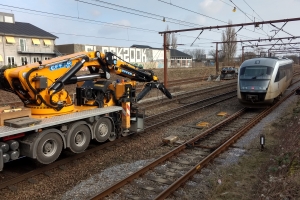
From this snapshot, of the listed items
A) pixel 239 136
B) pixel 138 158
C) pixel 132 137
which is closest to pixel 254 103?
pixel 239 136

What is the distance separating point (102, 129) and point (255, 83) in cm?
1001

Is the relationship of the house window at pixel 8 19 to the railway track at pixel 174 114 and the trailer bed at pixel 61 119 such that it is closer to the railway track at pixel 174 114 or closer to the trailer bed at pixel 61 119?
the railway track at pixel 174 114

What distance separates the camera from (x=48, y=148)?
7465mm

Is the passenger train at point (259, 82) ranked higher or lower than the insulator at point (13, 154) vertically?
higher

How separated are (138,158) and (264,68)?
10890 mm

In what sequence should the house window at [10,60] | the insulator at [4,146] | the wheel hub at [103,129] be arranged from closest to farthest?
the insulator at [4,146] → the wheel hub at [103,129] → the house window at [10,60]

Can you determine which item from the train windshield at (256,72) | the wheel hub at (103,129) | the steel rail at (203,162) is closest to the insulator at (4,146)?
the wheel hub at (103,129)

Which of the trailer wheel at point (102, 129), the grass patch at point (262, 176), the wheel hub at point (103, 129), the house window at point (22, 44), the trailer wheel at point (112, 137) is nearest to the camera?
the grass patch at point (262, 176)

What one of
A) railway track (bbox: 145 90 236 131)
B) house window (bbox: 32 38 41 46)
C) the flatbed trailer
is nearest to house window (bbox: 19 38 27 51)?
house window (bbox: 32 38 41 46)

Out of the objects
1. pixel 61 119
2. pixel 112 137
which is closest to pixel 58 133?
pixel 61 119

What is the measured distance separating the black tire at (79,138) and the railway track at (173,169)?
225 centimetres

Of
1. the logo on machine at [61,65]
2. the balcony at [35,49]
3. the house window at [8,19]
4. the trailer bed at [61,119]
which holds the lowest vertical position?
the trailer bed at [61,119]

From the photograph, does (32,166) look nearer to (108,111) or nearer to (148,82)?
(108,111)

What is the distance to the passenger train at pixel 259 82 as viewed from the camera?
15352 mm
